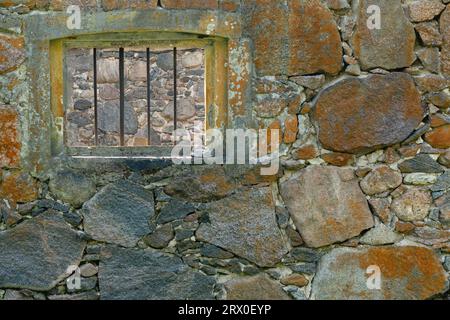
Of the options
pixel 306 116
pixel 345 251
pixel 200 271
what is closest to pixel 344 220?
pixel 345 251

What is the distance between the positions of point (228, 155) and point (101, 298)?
96 centimetres

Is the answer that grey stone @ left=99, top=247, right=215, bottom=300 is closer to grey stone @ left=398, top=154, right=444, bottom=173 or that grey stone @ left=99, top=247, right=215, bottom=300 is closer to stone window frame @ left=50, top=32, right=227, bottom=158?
stone window frame @ left=50, top=32, right=227, bottom=158

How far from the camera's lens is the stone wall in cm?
295

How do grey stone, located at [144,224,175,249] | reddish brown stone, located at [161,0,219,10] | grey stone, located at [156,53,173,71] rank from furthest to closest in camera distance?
grey stone, located at [156,53,173,71]
grey stone, located at [144,224,175,249]
reddish brown stone, located at [161,0,219,10]

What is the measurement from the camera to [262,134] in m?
2.98

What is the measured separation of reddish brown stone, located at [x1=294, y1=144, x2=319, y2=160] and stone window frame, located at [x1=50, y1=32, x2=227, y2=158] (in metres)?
0.41

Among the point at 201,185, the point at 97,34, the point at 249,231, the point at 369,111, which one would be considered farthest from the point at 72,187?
the point at 369,111

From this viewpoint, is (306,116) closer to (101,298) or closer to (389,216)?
(389,216)

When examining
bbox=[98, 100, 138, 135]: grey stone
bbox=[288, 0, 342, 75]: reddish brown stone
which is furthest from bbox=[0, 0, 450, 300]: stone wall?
bbox=[98, 100, 138, 135]: grey stone

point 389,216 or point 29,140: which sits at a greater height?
point 29,140

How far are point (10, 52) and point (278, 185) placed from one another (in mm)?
1462

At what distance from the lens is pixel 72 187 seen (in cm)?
300

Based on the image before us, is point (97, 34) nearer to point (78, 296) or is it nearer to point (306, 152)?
point (306, 152)

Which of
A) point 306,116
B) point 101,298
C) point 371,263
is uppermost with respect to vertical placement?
point 306,116
